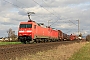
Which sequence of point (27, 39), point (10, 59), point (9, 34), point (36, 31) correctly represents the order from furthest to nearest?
point (9, 34) → point (36, 31) → point (27, 39) → point (10, 59)

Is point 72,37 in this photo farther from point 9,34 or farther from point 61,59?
point 61,59

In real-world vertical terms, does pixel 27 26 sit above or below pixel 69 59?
above

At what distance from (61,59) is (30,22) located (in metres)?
25.4

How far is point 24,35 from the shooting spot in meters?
37.0

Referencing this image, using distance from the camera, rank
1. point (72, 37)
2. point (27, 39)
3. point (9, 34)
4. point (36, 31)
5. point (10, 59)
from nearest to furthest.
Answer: point (10, 59) → point (27, 39) → point (36, 31) → point (9, 34) → point (72, 37)

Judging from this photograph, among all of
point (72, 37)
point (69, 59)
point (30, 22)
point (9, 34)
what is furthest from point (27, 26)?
point (72, 37)

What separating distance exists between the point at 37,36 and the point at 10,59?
2728 cm

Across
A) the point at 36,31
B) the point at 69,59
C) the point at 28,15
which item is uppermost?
the point at 28,15

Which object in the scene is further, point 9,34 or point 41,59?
point 9,34

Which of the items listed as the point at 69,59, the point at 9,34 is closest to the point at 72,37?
the point at 9,34

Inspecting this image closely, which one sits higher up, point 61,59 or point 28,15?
point 28,15

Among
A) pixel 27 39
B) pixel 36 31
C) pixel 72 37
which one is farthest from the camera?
pixel 72 37

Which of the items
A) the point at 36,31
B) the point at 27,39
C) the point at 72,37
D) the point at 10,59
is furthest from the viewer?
the point at 72,37

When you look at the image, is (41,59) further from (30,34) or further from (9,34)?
(9,34)
